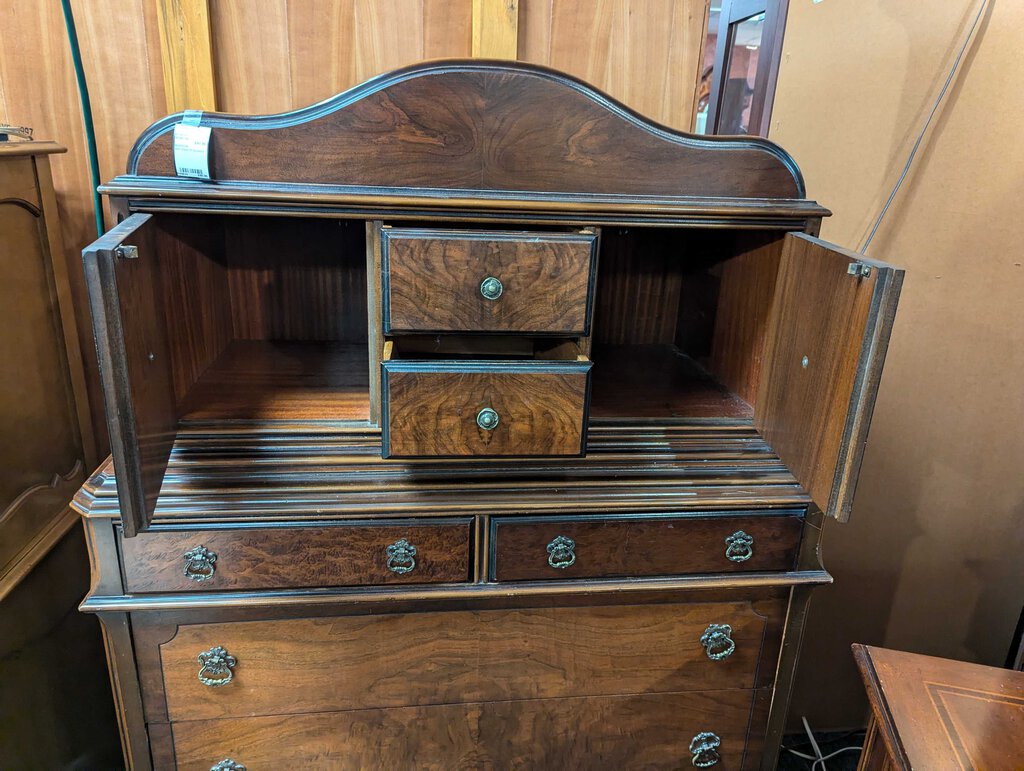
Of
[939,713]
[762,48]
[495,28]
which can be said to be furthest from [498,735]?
[762,48]

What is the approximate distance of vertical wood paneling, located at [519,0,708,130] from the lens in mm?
1392

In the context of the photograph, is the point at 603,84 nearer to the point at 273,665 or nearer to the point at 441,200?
the point at 441,200

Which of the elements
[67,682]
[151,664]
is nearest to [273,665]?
[151,664]

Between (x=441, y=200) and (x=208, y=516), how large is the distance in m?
0.56

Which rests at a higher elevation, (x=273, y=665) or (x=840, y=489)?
(x=840, y=489)

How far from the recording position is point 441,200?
1013 millimetres

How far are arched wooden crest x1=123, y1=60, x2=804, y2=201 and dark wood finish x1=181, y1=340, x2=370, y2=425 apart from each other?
34 centimetres

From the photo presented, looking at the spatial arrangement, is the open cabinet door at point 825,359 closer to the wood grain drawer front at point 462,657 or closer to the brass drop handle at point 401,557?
the wood grain drawer front at point 462,657

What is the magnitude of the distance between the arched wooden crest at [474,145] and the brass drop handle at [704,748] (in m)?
0.94

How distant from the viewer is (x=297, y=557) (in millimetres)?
1075

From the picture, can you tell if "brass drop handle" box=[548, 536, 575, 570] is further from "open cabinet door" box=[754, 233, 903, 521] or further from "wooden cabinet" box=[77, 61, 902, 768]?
"open cabinet door" box=[754, 233, 903, 521]

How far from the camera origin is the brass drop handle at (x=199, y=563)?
1.05m

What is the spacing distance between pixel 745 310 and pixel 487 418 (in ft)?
1.73

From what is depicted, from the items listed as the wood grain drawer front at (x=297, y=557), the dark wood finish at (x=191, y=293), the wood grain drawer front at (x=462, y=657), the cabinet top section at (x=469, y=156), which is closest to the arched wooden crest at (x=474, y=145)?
the cabinet top section at (x=469, y=156)
